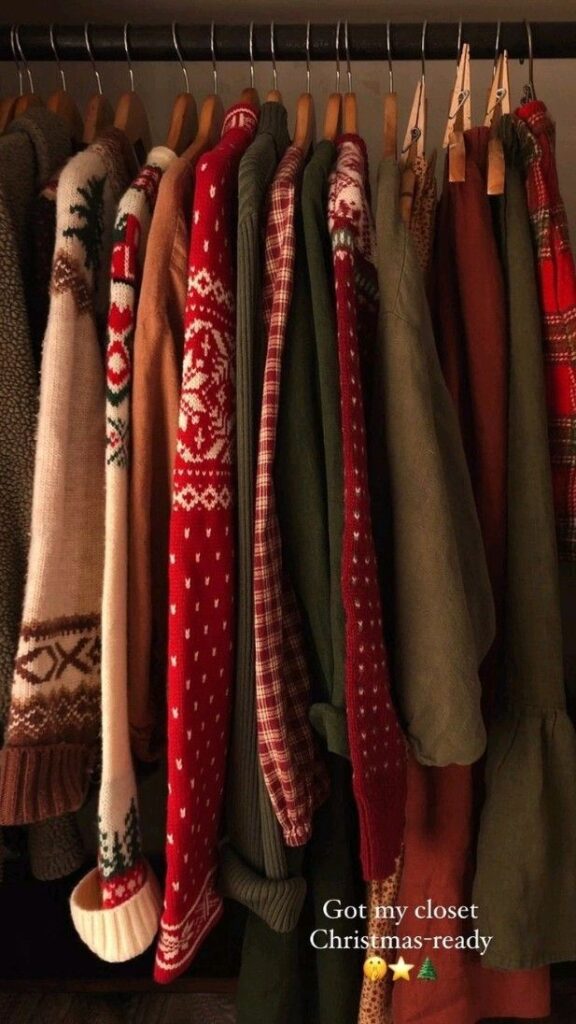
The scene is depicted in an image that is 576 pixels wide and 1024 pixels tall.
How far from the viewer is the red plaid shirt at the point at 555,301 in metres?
0.59

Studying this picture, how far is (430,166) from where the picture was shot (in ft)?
2.06

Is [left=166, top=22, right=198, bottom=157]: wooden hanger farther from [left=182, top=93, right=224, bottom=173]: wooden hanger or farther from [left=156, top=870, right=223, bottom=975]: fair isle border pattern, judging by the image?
[left=156, top=870, right=223, bottom=975]: fair isle border pattern

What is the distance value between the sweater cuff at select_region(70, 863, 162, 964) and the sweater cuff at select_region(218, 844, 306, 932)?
0.08 meters

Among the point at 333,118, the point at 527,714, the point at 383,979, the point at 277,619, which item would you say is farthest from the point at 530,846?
the point at 333,118

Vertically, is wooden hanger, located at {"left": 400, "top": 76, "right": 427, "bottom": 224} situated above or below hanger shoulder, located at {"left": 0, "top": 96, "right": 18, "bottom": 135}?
below

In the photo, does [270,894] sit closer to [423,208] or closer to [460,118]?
[423,208]

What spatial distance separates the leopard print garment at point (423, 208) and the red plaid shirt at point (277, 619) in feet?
0.43

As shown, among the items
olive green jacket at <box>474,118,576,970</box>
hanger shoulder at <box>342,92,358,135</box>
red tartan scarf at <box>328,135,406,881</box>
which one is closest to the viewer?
red tartan scarf at <box>328,135,406,881</box>

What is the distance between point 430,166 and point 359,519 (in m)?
0.39

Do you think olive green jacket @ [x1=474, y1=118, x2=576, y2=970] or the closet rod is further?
the closet rod

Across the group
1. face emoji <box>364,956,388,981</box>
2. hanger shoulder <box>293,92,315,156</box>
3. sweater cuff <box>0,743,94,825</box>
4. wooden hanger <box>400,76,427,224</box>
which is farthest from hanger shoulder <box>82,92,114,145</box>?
face emoji <box>364,956,388,981</box>

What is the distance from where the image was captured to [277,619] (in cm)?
51

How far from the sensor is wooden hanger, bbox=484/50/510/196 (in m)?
0.58

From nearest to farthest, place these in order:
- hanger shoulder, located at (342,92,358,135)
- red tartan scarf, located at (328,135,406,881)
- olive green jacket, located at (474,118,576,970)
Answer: red tartan scarf, located at (328,135,406,881)
olive green jacket, located at (474,118,576,970)
hanger shoulder, located at (342,92,358,135)
